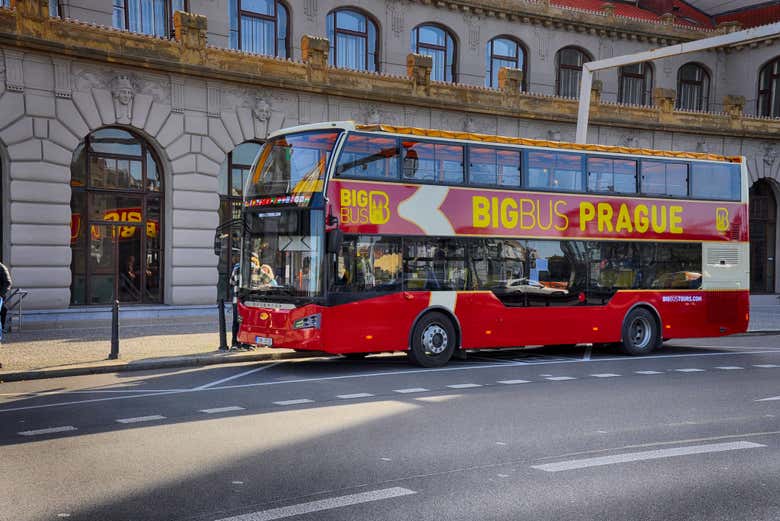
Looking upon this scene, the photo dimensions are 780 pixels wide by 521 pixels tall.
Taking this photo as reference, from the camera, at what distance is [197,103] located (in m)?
25.7

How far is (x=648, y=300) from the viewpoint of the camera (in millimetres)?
19031

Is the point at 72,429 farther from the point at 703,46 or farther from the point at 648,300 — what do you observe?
the point at 703,46

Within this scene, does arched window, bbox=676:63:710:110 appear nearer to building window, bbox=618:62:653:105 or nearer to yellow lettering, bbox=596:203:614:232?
building window, bbox=618:62:653:105

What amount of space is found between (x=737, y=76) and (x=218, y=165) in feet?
79.9

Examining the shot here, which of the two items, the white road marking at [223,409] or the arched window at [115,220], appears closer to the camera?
the white road marking at [223,409]

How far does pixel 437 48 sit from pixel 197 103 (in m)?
10.6

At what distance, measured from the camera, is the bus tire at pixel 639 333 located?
1872cm

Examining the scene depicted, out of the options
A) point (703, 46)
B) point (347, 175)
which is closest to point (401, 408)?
point (347, 175)

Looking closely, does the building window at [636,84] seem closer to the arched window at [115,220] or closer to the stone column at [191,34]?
the stone column at [191,34]

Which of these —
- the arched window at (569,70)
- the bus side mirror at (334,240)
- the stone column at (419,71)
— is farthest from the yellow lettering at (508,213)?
the arched window at (569,70)

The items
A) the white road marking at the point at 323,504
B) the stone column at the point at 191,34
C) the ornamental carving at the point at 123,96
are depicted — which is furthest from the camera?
the stone column at the point at 191,34

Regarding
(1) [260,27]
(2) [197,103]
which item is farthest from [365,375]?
(1) [260,27]

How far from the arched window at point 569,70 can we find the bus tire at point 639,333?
59.8 feet

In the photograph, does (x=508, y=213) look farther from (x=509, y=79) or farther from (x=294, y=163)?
(x=509, y=79)
